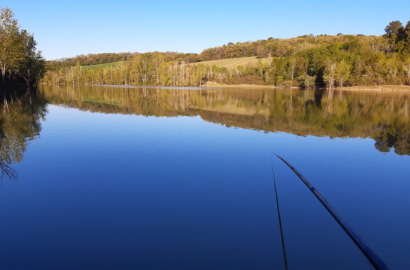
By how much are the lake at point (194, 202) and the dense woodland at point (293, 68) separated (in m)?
69.4

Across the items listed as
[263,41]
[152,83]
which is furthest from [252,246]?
[263,41]

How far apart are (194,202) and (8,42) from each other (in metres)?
48.8

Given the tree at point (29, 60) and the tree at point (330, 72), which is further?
the tree at point (330, 72)

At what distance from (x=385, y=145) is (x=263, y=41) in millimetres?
146279

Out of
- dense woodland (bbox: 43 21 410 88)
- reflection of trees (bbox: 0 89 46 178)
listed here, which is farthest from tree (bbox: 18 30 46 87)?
dense woodland (bbox: 43 21 410 88)

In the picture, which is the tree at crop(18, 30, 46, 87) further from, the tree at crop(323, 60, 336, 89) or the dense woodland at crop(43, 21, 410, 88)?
the tree at crop(323, 60, 336, 89)

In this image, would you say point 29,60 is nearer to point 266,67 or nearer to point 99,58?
point 266,67

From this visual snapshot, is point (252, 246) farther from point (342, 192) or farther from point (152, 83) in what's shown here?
A: point (152, 83)

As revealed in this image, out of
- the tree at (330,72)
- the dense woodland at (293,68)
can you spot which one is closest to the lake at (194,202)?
the tree at (330,72)

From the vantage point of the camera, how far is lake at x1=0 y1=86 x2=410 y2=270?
13.1 ft

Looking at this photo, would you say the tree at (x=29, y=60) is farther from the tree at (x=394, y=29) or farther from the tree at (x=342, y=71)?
the tree at (x=394, y=29)

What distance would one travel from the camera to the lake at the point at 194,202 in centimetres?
401

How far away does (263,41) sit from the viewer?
14688 centimetres

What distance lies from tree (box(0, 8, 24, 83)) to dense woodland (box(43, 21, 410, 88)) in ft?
193
